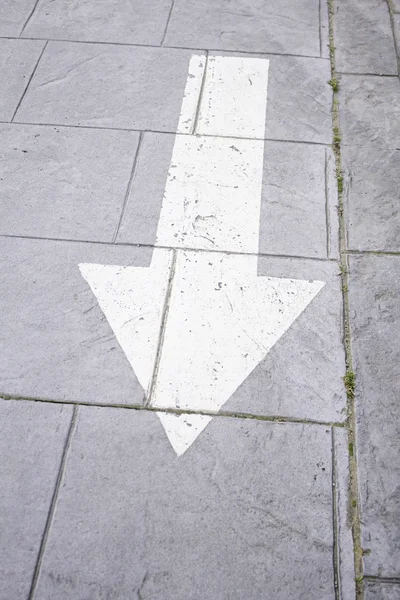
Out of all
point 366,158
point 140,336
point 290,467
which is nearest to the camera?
point 290,467

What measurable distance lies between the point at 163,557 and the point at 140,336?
1096 mm

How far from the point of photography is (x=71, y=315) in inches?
133

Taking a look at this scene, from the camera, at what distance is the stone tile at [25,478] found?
2613 mm

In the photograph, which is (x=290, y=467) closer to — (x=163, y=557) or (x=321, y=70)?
(x=163, y=557)

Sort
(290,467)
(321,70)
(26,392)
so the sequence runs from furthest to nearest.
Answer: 1. (321,70)
2. (26,392)
3. (290,467)

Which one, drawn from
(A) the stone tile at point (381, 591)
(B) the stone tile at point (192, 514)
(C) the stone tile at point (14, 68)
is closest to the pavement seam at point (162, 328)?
(B) the stone tile at point (192, 514)

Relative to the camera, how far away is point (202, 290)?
11.5 feet

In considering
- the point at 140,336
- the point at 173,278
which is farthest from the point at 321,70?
the point at 140,336

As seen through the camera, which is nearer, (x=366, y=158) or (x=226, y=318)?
(x=226, y=318)

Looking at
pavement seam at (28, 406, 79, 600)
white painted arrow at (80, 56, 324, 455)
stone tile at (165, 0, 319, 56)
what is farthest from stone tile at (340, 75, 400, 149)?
pavement seam at (28, 406, 79, 600)

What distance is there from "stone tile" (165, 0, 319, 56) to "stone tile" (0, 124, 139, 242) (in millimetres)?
1275

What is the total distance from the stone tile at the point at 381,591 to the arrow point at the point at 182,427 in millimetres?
917

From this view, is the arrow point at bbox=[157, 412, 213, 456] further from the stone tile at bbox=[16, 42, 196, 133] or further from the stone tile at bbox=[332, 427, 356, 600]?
the stone tile at bbox=[16, 42, 196, 133]

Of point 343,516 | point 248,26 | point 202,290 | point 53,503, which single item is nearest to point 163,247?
point 202,290
